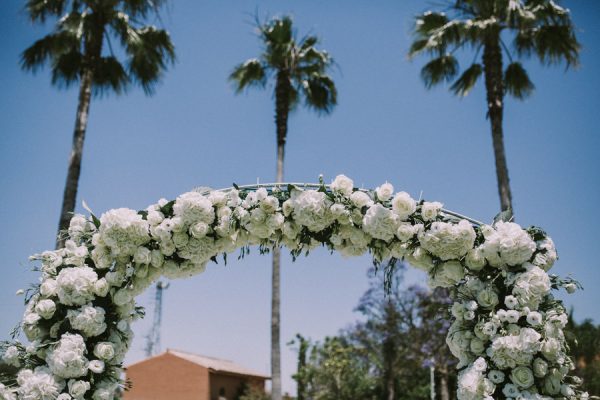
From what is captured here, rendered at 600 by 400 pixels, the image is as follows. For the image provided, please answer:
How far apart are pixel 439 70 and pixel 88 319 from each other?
38.2 ft

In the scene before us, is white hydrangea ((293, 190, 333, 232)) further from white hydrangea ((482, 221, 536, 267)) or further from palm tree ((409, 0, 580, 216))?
palm tree ((409, 0, 580, 216))

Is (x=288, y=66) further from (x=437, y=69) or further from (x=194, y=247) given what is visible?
(x=194, y=247)

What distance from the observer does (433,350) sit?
82.1 feet

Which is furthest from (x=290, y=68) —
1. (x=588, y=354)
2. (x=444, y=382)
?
(x=588, y=354)

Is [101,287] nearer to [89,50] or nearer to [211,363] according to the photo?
[89,50]

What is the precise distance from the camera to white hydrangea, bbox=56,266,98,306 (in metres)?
4.41

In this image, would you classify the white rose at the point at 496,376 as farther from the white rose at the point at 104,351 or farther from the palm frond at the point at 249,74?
the palm frond at the point at 249,74

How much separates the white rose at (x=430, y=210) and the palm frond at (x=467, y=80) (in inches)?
398

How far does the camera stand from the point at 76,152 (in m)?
10.9

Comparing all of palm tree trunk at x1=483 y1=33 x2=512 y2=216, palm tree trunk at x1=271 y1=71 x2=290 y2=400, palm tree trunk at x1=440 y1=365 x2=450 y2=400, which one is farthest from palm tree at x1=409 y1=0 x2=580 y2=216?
palm tree trunk at x1=440 y1=365 x2=450 y2=400

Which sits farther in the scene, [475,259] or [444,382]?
[444,382]

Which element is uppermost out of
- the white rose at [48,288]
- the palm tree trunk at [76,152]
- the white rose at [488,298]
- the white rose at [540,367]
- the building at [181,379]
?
the palm tree trunk at [76,152]

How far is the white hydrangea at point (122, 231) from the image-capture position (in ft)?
15.0

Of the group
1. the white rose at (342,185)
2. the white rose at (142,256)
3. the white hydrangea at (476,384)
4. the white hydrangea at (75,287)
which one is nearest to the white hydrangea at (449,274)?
the white hydrangea at (476,384)
